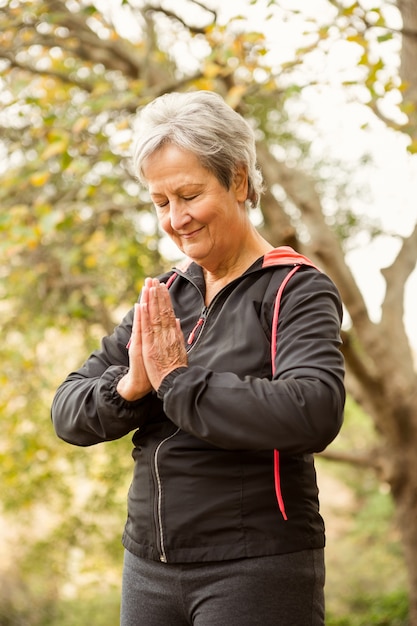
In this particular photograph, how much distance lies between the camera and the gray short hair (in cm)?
175

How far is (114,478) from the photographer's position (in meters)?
7.93

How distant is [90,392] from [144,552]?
385 millimetres

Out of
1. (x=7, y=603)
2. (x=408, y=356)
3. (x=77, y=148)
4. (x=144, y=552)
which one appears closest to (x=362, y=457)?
(x=408, y=356)

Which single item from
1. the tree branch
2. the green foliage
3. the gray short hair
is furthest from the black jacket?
the green foliage

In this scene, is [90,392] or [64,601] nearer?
[90,392]

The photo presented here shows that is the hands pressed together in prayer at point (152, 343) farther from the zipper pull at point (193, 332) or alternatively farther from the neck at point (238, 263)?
the neck at point (238, 263)

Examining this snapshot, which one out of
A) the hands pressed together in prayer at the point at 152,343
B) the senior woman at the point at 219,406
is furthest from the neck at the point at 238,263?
the hands pressed together in prayer at the point at 152,343

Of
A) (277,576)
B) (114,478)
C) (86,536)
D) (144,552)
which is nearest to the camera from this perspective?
(277,576)

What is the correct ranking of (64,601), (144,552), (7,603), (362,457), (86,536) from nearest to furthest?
(144,552), (362,457), (86,536), (7,603), (64,601)

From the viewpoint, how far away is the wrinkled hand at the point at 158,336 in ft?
5.37

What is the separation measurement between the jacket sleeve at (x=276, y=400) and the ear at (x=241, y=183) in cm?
42

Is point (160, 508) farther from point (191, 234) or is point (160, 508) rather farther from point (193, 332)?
point (191, 234)

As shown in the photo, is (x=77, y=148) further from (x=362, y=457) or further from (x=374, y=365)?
(x=362, y=457)

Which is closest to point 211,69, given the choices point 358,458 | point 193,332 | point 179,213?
point 179,213
